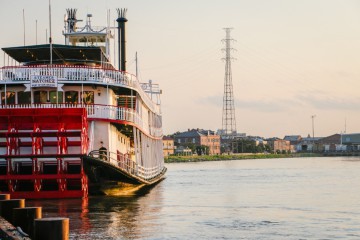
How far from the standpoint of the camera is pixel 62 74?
2433cm

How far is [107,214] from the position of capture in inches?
747

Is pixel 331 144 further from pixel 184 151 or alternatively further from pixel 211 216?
pixel 211 216

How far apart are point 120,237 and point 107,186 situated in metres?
9.20

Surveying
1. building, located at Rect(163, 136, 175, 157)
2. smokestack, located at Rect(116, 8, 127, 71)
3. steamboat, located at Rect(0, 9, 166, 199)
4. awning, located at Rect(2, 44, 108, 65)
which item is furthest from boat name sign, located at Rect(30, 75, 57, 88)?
building, located at Rect(163, 136, 175, 157)

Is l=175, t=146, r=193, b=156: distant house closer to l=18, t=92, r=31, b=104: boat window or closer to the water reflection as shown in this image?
the water reflection

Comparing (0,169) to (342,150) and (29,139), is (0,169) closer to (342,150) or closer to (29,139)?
(29,139)

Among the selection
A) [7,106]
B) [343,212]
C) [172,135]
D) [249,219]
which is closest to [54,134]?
[7,106]

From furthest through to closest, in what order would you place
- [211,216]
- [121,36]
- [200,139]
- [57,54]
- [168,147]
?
[200,139], [168,147], [121,36], [57,54], [211,216]

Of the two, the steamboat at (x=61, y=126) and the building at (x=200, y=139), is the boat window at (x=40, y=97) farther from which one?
the building at (x=200, y=139)

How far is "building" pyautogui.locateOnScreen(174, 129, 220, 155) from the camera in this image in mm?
175875

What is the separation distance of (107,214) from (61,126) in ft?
18.5

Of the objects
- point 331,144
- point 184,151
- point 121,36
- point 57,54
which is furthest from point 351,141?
point 57,54

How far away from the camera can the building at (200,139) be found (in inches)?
6924

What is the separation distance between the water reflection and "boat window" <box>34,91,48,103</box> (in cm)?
428
